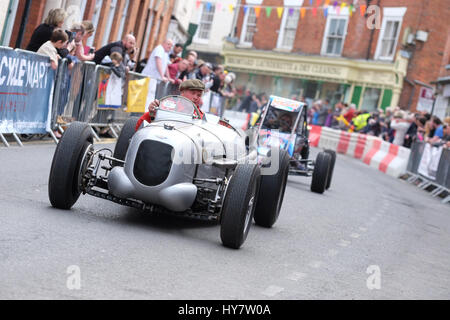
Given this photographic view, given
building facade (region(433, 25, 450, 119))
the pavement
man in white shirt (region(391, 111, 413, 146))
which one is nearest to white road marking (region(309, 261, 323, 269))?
the pavement

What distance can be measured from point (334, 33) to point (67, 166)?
3972cm

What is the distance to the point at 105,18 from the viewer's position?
25250 mm

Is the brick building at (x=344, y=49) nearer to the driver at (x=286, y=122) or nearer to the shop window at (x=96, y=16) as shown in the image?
the shop window at (x=96, y=16)

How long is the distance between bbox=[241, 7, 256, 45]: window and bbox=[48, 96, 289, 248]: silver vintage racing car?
43337 millimetres

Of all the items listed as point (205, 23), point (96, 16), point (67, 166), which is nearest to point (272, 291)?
point (67, 166)

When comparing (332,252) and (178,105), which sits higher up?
(178,105)

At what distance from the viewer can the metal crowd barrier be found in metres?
19.1

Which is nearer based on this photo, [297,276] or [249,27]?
[297,276]

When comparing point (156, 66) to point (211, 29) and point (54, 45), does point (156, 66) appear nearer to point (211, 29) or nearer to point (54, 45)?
point (54, 45)

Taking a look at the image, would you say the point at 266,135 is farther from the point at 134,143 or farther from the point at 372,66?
the point at 372,66

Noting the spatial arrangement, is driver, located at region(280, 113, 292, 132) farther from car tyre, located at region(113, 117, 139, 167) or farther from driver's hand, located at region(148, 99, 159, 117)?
driver's hand, located at region(148, 99, 159, 117)

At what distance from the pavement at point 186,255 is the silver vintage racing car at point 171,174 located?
0.80ft

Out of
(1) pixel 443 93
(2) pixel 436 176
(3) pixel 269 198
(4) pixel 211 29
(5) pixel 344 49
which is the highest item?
(4) pixel 211 29

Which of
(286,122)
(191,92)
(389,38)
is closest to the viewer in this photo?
(191,92)
